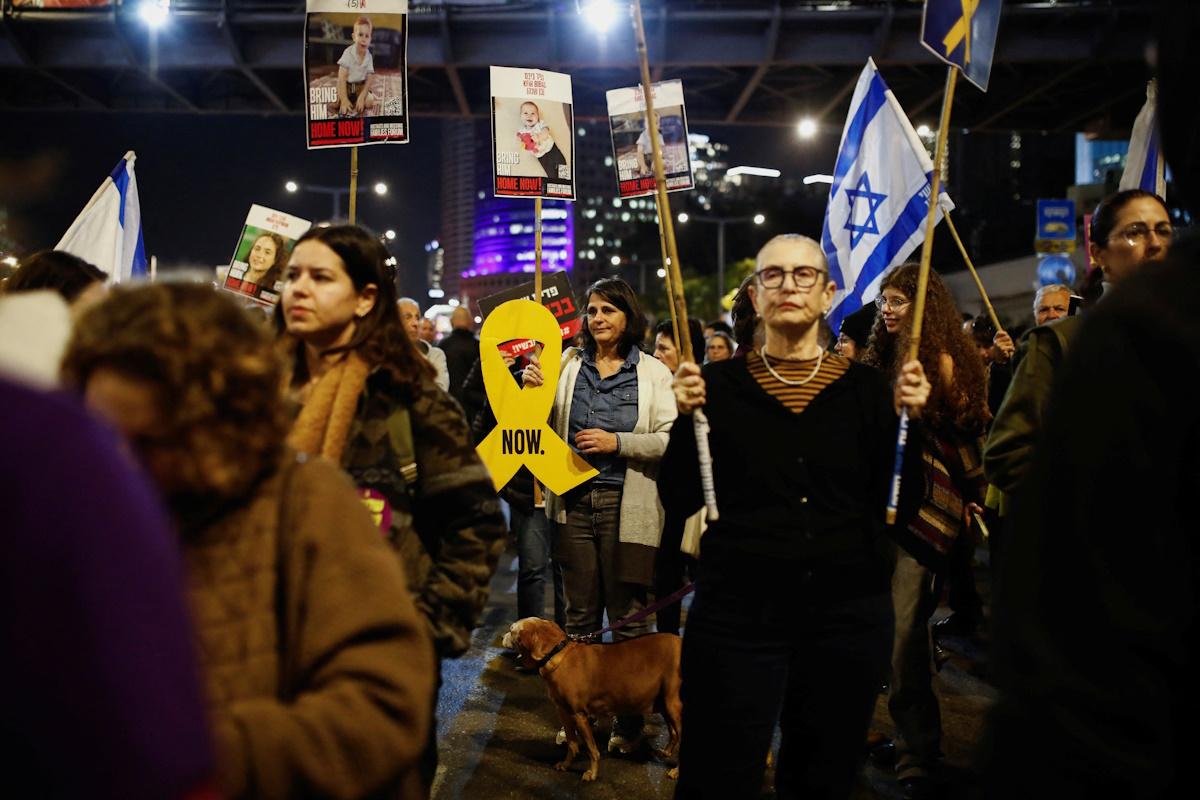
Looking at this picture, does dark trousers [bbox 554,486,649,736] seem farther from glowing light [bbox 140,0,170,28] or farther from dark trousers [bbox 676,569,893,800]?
glowing light [bbox 140,0,170,28]

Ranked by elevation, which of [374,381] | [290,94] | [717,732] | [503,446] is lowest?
[717,732]

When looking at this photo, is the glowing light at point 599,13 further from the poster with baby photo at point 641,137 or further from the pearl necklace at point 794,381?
the pearl necklace at point 794,381

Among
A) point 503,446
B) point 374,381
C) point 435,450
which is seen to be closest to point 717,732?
point 435,450

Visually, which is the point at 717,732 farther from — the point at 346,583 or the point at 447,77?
the point at 447,77

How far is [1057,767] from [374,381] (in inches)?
77.0

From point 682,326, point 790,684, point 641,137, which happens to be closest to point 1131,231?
point 682,326

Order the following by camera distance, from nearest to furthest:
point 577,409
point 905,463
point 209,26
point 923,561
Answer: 1. point 905,463
2. point 923,561
3. point 577,409
4. point 209,26

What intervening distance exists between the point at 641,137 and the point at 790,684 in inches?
224

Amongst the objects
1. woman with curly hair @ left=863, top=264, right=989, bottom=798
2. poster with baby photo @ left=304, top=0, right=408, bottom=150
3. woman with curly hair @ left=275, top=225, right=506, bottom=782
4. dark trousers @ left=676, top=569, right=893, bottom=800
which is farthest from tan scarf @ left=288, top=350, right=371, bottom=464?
poster with baby photo @ left=304, top=0, right=408, bottom=150

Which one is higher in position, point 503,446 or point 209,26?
point 209,26

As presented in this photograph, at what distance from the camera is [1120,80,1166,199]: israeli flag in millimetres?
5957

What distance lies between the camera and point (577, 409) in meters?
5.19

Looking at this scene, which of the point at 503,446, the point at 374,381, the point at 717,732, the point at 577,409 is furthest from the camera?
the point at 503,446

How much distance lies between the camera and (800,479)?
9.50 feet
